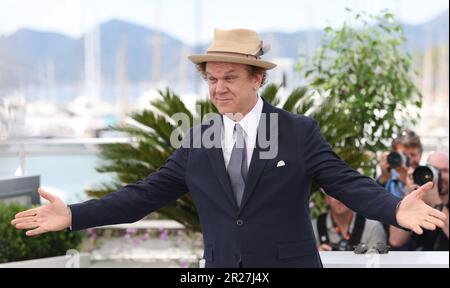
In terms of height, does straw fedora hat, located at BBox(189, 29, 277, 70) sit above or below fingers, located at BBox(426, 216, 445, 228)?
above

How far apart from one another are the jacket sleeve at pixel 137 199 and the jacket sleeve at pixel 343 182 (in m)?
0.42

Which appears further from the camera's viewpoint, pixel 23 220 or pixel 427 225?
pixel 23 220

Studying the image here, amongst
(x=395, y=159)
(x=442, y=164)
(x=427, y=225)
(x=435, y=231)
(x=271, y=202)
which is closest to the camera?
(x=427, y=225)

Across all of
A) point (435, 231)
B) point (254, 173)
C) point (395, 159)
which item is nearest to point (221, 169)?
point (254, 173)

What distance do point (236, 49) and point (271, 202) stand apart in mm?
523

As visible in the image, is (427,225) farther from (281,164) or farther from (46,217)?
(46,217)

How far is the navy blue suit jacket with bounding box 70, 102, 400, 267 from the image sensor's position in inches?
109

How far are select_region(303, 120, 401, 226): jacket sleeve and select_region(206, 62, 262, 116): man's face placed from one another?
0.72 ft

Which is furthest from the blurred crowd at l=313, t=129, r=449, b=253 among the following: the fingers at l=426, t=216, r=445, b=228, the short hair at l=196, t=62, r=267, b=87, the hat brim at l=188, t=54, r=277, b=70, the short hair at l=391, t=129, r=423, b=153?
the fingers at l=426, t=216, r=445, b=228

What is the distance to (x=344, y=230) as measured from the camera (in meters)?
5.89

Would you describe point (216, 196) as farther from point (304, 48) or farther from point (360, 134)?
point (304, 48)

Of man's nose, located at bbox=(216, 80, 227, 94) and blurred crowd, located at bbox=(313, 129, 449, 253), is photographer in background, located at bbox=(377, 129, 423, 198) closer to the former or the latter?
blurred crowd, located at bbox=(313, 129, 449, 253)

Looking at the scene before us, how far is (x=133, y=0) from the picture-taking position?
307 ft
